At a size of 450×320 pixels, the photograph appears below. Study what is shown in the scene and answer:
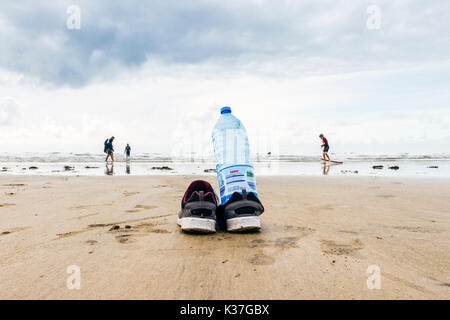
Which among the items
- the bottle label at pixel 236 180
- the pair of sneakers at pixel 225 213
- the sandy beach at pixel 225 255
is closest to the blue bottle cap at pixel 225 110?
the bottle label at pixel 236 180

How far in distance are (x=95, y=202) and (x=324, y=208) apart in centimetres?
351

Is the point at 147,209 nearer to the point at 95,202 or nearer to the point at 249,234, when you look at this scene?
the point at 95,202

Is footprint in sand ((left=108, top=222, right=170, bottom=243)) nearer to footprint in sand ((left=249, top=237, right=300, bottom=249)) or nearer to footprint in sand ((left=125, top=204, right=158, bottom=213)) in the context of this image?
footprint in sand ((left=125, top=204, right=158, bottom=213))

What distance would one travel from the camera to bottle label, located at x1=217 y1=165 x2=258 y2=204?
119 inches

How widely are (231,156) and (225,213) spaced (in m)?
0.69

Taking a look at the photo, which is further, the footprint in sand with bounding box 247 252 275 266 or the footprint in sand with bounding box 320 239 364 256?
the footprint in sand with bounding box 320 239 364 256

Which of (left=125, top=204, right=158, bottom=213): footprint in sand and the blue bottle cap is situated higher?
the blue bottle cap

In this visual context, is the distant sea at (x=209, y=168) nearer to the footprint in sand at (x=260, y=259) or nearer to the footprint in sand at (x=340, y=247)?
the footprint in sand at (x=340, y=247)

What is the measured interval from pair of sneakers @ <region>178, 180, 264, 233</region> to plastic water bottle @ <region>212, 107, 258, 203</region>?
200mm

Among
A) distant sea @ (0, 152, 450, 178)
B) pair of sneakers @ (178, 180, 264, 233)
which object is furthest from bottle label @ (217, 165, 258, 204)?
distant sea @ (0, 152, 450, 178)

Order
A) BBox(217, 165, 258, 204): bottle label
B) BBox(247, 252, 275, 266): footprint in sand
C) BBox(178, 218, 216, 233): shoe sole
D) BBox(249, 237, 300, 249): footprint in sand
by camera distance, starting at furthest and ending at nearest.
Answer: BBox(217, 165, 258, 204): bottle label
BBox(178, 218, 216, 233): shoe sole
BBox(249, 237, 300, 249): footprint in sand
BBox(247, 252, 275, 266): footprint in sand

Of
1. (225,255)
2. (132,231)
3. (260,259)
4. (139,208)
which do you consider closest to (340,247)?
(260,259)
